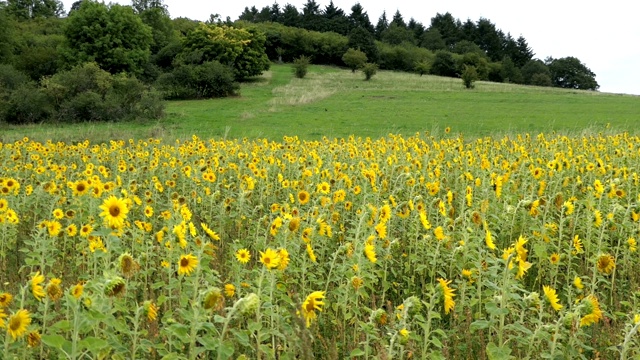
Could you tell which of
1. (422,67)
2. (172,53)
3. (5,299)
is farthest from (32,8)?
(5,299)

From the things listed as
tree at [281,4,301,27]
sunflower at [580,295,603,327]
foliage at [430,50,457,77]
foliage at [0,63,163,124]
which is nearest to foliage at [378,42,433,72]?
foliage at [430,50,457,77]

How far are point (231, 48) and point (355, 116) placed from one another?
26030 mm

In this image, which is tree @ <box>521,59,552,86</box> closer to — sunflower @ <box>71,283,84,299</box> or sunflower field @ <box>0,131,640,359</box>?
sunflower field @ <box>0,131,640,359</box>

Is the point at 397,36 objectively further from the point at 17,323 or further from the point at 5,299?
the point at 17,323

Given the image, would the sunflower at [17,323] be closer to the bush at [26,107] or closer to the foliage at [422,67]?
the bush at [26,107]

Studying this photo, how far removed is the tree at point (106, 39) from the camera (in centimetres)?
4403

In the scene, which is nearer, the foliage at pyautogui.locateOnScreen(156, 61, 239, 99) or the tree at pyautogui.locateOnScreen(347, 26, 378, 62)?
the foliage at pyautogui.locateOnScreen(156, 61, 239, 99)

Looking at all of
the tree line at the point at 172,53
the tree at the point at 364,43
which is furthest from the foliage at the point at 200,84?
the tree at the point at 364,43

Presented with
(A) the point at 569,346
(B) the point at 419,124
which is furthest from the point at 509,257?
(B) the point at 419,124

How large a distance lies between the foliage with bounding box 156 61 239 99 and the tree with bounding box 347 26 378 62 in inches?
1346

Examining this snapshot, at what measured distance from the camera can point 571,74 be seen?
296ft

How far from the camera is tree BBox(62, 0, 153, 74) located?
144 feet

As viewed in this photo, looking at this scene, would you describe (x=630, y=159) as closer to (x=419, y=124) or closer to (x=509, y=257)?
(x=509, y=257)

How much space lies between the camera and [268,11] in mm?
109438
